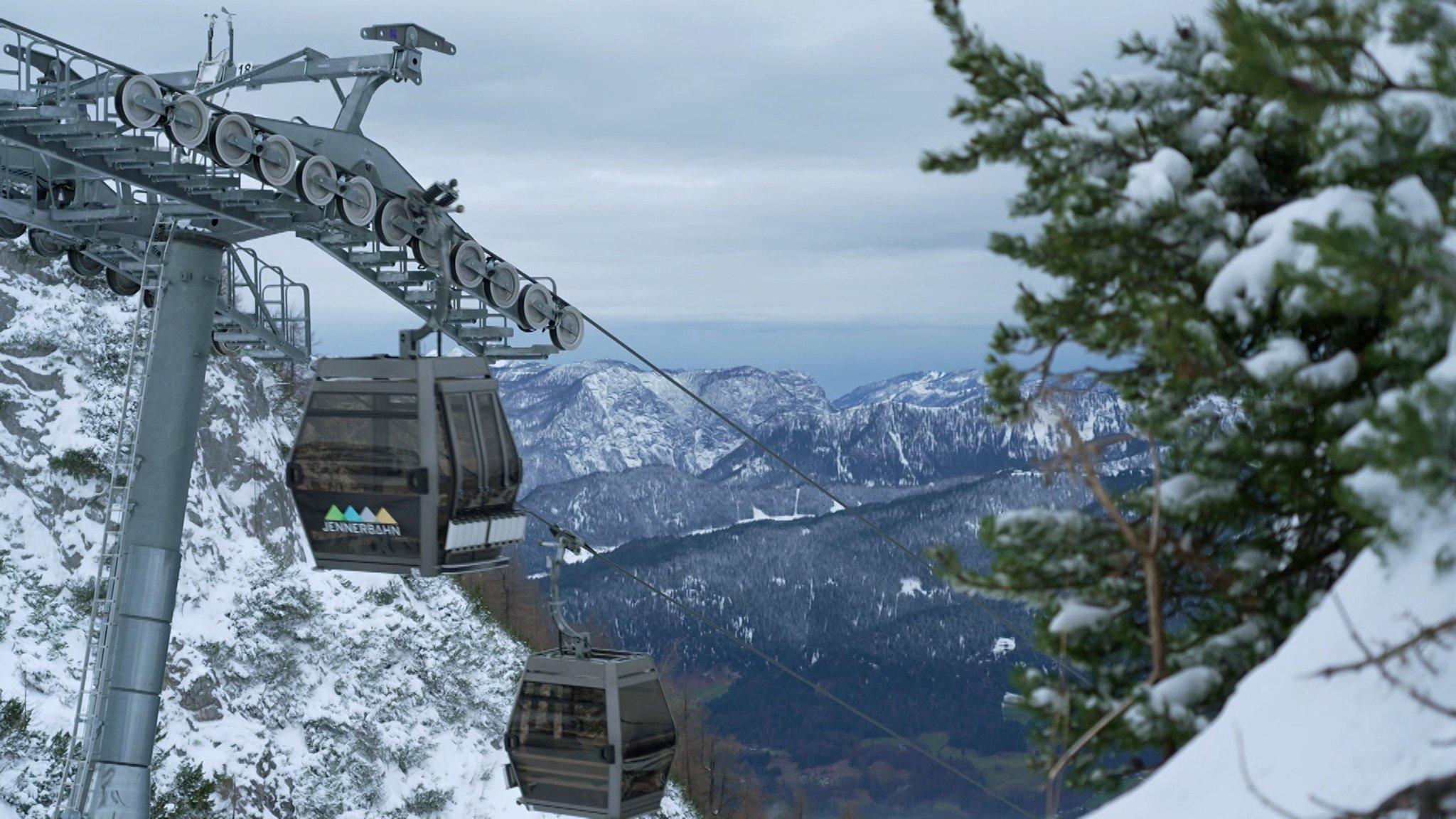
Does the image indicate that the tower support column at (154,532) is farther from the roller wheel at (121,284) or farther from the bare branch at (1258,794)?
the bare branch at (1258,794)

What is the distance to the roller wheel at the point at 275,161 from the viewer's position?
32.2 ft

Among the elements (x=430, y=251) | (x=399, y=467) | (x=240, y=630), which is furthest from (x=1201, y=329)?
(x=240, y=630)

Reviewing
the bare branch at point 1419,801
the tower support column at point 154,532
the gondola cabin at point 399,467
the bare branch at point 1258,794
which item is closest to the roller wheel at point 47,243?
the tower support column at point 154,532

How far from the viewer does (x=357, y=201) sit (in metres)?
10.5

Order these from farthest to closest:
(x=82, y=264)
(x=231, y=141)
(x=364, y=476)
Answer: (x=82, y=264)
(x=364, y=476)
(x=231, y=141)

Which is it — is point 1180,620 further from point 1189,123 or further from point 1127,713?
point 1189,123

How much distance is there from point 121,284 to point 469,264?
3.76 meters

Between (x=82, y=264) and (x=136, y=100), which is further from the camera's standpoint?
(x=82, y=264)

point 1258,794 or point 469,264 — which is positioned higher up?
point 469,264

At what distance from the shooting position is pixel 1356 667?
329cm

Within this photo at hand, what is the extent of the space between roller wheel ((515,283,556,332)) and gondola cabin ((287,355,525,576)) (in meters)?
1.34

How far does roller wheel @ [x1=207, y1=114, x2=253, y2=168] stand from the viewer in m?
9.57

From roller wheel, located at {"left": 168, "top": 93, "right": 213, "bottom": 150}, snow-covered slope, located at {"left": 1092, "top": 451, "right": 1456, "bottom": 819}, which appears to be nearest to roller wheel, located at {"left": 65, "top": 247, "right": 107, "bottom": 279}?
roller wheel, located at {"left": 168, "top": 93, "right": 213, "bottom": 150}

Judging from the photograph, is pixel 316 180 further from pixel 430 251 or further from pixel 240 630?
pixel 240 630
